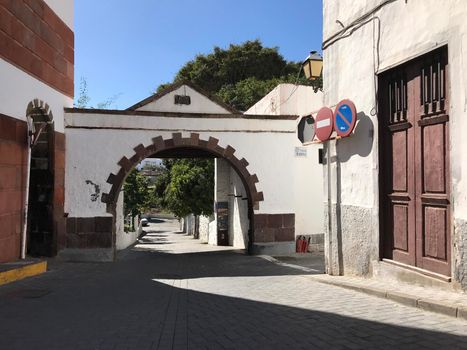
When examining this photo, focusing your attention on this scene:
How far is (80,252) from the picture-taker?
12555mm

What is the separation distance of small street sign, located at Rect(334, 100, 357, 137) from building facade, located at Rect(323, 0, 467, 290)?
16cm

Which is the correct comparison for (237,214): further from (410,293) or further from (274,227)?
(410,293)

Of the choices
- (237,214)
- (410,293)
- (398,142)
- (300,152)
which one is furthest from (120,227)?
(410,293)

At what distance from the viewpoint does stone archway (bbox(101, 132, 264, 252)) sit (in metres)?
13.1

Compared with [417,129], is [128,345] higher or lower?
lower

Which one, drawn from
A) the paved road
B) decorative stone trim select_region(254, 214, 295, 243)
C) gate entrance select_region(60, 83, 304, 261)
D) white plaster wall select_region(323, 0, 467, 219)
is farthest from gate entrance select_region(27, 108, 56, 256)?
white plaster wall select_region(323, 0, 467, 219)

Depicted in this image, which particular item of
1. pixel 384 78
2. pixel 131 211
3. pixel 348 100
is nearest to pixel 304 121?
pixel 348 100

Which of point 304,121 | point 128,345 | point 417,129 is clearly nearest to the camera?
point 128,345

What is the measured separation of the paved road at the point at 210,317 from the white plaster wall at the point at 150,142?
4462 millimetres

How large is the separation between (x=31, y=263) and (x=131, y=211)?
19.2 metres

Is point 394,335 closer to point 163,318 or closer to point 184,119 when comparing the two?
point 163,318

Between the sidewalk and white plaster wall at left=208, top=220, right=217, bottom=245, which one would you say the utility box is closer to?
white plaster wall at left=208, top=220, right=217, bottom=245

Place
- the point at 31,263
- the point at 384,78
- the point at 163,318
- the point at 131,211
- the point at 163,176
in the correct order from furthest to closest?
the point at 163,176
the point at 131,211
the point at 31,263
the point at 384,78
the point at 163,318

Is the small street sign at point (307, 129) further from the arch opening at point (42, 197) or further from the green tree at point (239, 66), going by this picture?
the green tree at point (239, 66)
